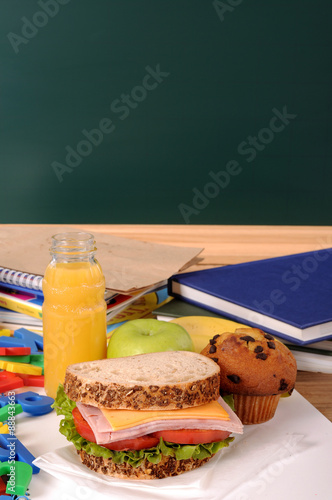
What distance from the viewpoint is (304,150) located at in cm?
303

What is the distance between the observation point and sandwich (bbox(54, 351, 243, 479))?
668 millimetres

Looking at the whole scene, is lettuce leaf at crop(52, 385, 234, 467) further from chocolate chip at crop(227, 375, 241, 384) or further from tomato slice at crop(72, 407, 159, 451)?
chocolate chip at crop(227, 375, 241, 384)

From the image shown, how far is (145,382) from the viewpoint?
709 mm

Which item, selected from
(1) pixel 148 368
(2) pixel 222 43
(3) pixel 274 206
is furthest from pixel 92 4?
(1) pixel 148 368

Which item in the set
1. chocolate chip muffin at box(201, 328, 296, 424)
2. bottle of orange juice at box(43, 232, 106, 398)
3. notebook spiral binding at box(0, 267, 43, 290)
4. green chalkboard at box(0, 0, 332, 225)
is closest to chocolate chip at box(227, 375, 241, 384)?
chocolate chip muffin at box(201, 328, 296, 424)

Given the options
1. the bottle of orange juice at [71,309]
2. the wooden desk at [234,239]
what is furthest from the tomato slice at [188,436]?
the wooden desk at [234,239]

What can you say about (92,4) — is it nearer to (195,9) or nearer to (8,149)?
(195,9)

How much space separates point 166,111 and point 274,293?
81.0 inches

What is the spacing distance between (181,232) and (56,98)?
4.83ft

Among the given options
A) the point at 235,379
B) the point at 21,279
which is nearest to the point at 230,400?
the point at 235,379

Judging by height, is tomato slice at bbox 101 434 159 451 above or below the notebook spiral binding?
below

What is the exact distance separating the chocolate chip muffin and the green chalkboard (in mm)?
2208

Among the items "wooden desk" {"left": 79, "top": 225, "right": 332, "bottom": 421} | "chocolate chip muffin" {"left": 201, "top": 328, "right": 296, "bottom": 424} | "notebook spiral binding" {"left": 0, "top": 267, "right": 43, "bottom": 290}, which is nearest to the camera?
"chocolate chip muffin" {"left": 201, "top": 328, "right": 296, "bottom": 424}

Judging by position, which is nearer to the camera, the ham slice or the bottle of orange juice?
the ham slice
